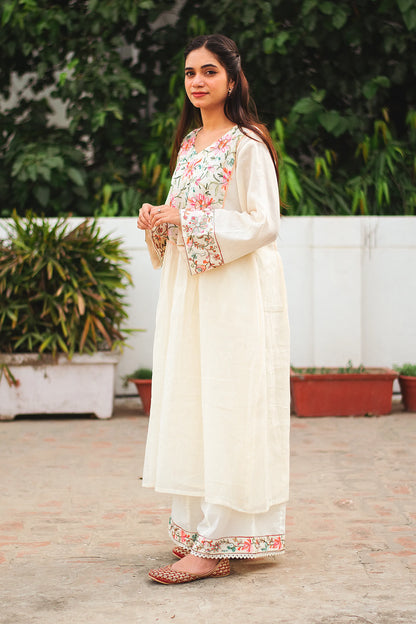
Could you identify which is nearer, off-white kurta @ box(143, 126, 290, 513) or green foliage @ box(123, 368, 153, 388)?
off-white kurta @ box(143, 126, 290, 513)

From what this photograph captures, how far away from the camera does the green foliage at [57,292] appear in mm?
5898

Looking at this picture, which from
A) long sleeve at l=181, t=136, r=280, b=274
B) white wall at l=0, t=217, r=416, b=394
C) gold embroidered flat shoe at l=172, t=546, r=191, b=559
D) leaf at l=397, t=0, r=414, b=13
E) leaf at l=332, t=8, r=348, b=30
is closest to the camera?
long sleeve at l=181, t=136, r=280, b=274

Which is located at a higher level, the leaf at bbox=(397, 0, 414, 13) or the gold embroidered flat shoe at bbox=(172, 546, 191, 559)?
the leaf at bbox=(397, 0, 414, 13)

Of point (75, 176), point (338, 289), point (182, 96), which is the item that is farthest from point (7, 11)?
point (338, 289)

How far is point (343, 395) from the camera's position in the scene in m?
6.02

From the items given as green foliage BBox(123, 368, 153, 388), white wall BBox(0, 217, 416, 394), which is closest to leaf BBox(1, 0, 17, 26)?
white wall BBox(0, 217, 416, 394)

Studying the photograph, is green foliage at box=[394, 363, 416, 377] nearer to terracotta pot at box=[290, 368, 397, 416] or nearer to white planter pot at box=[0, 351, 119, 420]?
terracotta pot at box=[290, 368, 397, 416]

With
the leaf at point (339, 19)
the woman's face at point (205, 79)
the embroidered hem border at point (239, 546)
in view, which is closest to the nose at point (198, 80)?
the woman's face at point (205, 79)

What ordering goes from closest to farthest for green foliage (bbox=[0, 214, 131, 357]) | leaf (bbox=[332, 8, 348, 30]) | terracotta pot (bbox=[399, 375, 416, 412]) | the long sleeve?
the long sleeve
green foliage (bbox=[0, 214, 131, 357])
terracotta pot (bbox=[399, 375, 416, 412])
leaf (bbox=[332, 8, 348, 30])

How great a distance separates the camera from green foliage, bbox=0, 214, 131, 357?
5898 mm

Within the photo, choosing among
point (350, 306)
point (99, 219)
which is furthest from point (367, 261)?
point (99, 219)

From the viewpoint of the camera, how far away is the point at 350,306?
6602 mm

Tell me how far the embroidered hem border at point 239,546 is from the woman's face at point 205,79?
4.84 ft

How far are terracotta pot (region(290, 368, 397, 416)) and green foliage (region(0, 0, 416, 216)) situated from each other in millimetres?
1735
